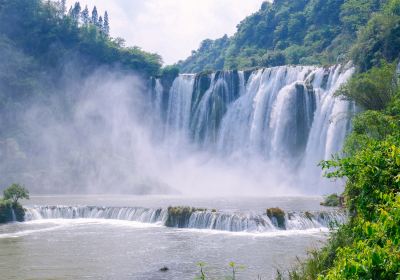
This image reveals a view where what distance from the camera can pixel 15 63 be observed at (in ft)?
200

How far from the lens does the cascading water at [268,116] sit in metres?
42.2

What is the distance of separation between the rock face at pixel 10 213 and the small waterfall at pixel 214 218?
53 cm

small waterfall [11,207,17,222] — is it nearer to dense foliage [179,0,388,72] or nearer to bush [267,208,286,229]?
bush [267,208,286,229]

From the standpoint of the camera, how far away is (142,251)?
64.2 ft

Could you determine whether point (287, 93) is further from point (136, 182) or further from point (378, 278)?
point (378, 278)

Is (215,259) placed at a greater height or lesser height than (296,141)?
lesser

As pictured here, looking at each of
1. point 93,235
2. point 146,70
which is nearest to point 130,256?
point 93,235

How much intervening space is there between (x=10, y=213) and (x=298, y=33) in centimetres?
6694

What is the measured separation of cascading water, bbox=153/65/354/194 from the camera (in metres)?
42.2

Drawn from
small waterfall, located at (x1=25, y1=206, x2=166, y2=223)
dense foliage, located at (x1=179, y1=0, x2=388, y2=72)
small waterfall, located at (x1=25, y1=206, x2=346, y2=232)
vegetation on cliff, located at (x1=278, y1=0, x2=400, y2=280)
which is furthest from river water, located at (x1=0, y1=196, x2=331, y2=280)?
dense foliage, located at (x1=179, y1=0, x2=388, y2=72)

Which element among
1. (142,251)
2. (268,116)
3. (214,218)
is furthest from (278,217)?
(268,116)

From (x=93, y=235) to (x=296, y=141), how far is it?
28.3 m

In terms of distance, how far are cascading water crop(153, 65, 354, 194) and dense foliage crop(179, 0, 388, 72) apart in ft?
19.5

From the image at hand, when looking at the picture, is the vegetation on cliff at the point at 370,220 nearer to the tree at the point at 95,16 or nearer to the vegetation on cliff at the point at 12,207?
the vegetation on cliff at the point at 12,207
